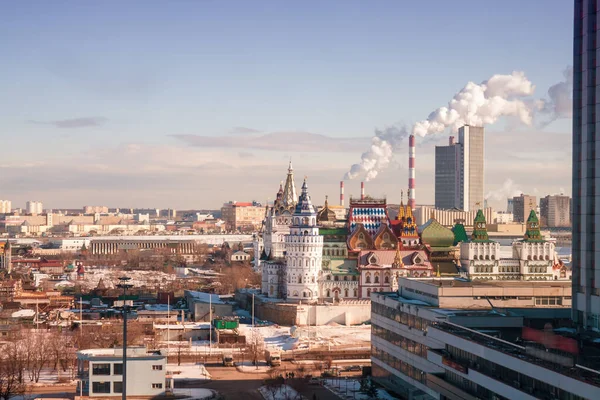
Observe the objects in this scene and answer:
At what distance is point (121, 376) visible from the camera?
189ft

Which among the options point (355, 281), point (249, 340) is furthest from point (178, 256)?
point (249, 340)

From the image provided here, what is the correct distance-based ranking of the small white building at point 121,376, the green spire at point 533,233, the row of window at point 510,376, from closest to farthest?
the row of window at point 510,376 → the small white building at point 121,376 → the green spire at point 533,233

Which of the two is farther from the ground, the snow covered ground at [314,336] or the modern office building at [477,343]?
the modern office building at [477,343]

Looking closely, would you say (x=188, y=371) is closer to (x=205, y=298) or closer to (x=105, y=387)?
(x=105, y=387)

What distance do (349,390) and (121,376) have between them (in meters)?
13.1

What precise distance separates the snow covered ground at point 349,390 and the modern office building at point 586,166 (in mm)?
14933

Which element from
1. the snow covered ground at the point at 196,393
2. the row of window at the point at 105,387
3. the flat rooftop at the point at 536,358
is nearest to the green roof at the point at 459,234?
the snow covered ground at the point at 196,393

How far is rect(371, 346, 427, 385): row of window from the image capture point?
53.3 meters

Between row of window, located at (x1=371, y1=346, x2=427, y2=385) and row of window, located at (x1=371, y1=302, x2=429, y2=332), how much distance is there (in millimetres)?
2106

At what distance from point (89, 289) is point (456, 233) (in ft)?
144

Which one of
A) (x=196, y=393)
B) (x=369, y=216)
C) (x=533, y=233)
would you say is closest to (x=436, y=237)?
(x=369, y=216)

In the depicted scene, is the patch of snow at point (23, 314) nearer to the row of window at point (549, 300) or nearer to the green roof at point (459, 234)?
the green roof at point (459, 234)

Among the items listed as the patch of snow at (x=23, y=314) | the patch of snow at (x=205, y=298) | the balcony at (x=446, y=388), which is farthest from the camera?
the patch of snow at (x=205, y=298)

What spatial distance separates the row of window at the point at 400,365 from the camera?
5328 centimetres
